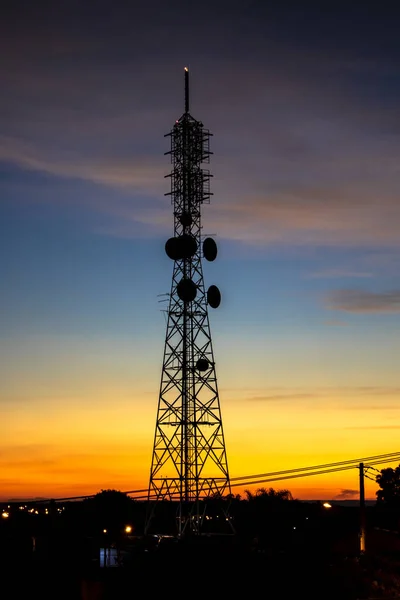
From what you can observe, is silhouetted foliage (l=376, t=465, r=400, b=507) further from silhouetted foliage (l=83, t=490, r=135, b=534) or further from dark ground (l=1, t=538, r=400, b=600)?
dark ground (l=1, t=538, r=400, b=600)

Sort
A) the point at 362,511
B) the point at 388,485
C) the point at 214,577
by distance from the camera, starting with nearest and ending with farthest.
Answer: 1. the point at 214,577
2. the point at 362,511
3. the point at 388,485

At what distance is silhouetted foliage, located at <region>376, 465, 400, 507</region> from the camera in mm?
117244

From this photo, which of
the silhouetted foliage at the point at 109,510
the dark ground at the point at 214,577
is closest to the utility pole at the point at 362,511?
the dark ground at the point at 214,577

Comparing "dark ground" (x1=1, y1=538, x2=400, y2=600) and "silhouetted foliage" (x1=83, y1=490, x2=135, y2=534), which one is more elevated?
"silhouetted foliage" (x1=83, y1=490, x2=135, y2=534)

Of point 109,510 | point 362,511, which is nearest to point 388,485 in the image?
point 109,510

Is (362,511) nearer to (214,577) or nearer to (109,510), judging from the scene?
(214,577)

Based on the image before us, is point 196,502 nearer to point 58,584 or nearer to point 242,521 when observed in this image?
point 58,584

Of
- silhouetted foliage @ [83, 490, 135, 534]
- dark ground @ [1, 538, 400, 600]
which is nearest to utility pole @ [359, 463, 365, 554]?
dark ground @ [1, 538, 400, 600]

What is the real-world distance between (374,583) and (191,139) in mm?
35950

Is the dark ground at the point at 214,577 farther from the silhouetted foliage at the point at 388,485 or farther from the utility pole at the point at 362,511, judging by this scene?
the silhouetted foliage at the point at 388,485

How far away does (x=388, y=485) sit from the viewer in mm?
118125

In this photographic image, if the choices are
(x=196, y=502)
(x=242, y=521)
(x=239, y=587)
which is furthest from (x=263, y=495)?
(x=239, y=587)

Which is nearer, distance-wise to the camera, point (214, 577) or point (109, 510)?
point (214, 577)

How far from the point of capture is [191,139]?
6806 cm
